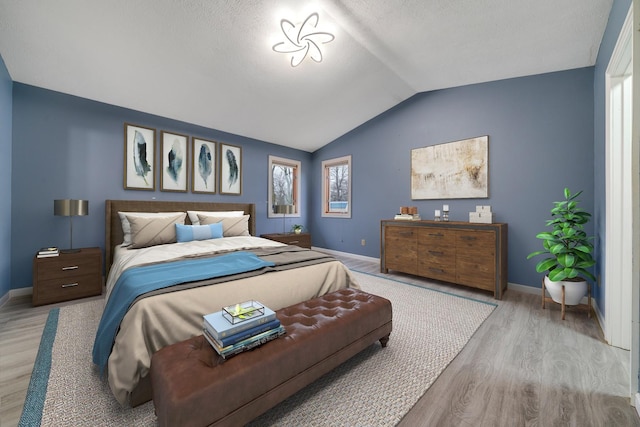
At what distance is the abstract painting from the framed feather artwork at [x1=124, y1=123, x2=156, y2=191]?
13.8 feet

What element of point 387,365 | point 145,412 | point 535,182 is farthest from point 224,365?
point 535,182

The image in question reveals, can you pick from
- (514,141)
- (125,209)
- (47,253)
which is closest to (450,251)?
(514,141)

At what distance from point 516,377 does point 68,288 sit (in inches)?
168

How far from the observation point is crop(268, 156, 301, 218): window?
17.5 feet

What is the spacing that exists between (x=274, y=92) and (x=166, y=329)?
3351 mm

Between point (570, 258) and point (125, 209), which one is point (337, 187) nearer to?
point (125, 209)

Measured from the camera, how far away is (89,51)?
8.47ft

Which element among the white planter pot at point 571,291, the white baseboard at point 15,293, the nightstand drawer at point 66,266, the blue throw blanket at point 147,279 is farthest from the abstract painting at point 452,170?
the white baseboard at point 15,293

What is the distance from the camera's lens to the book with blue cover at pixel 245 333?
1.19 metres

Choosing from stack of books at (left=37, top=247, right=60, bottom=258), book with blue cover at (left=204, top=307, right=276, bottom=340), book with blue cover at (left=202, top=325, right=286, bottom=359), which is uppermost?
stack of books at (left=37, top=247, right=60, bottom=258)

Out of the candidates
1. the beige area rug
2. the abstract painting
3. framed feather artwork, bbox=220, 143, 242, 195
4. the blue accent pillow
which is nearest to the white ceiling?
framed feather artwork, bbox=220, 143, 242, 195

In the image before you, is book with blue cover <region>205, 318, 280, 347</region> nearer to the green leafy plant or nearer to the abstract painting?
the green leafy plant

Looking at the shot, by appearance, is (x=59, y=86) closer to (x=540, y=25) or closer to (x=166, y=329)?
(x=166, y=329)

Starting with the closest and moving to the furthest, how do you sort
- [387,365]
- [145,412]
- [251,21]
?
[145,412], [387,365], [251,21]
